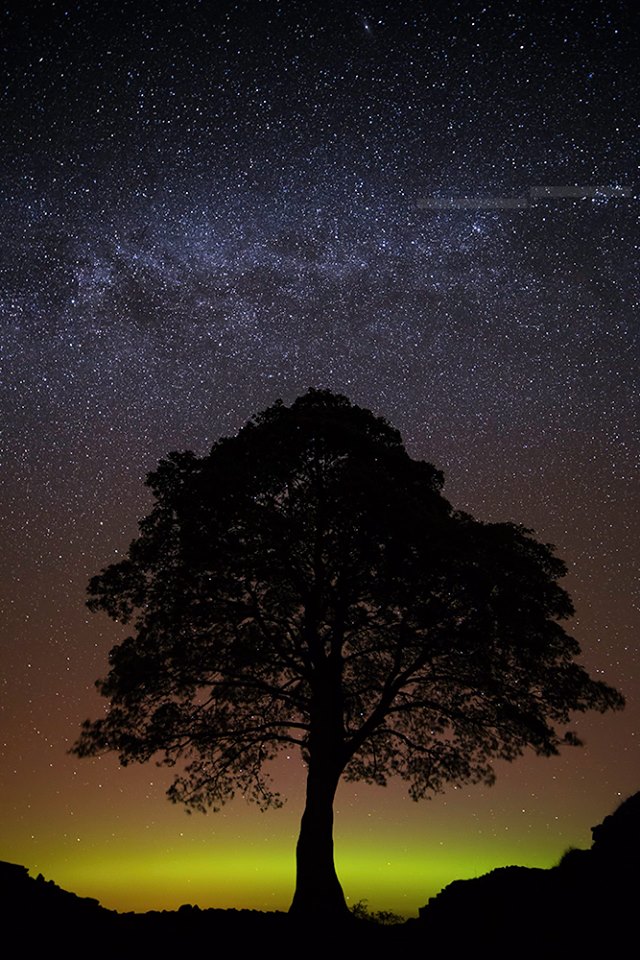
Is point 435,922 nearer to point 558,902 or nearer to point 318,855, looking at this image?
point 558,902

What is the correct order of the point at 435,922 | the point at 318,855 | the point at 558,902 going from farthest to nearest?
the point at 318,855 → the point at 435,922 → the point at 558,902

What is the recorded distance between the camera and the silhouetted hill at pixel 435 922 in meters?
11.6

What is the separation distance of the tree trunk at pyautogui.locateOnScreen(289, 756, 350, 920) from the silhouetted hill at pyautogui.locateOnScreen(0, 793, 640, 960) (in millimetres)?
806

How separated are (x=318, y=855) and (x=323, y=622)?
212 inches

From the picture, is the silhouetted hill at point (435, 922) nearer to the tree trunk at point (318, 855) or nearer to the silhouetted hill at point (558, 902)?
the silhouetted hill at point (558, 902)

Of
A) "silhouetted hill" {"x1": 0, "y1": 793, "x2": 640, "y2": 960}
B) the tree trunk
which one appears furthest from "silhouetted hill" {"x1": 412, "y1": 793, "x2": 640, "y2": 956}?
the tree trunk

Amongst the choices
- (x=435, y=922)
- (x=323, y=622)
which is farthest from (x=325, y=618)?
(x=435, y=922)

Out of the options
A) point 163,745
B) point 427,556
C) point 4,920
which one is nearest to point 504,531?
point 427,556

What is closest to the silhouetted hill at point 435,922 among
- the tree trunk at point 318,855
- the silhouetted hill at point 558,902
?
the silhouetted hill at point 558,902

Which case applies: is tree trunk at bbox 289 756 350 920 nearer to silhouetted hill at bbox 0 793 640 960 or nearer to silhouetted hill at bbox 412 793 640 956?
silhouetted hill at bbox 0 793 640 960

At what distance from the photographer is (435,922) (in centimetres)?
1402

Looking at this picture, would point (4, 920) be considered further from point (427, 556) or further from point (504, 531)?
point (504, 531)

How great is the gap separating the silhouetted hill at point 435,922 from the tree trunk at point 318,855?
0.81 meters

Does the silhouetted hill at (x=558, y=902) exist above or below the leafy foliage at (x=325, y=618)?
below
